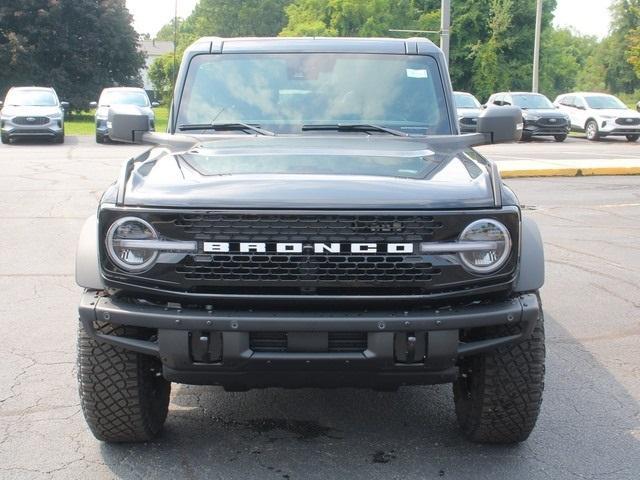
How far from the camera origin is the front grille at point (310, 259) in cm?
339

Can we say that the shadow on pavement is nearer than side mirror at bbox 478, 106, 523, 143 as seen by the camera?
Yes

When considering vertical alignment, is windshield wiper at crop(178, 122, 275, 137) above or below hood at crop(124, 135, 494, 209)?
above

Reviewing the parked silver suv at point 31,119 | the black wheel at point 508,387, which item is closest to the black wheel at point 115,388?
the black wheel at point 508,387

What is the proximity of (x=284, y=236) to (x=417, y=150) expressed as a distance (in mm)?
1216

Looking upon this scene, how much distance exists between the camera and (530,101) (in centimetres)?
2984

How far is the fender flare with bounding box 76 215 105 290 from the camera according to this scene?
11.8 ft

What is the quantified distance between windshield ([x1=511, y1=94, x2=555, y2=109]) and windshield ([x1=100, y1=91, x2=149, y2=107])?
1224 cm

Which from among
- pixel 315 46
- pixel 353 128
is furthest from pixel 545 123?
pixel 353 128

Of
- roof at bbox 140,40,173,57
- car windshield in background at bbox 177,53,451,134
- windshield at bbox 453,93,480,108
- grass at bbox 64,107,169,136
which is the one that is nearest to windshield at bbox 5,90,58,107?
grass at bbox 64,107,169,136

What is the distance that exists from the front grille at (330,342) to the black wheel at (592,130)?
2727 centimetres

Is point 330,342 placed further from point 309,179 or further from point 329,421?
point 329,421

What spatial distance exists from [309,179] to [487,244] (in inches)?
30.0

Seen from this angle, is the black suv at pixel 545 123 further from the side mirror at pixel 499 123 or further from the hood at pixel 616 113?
the side mirror at pixel 499 123

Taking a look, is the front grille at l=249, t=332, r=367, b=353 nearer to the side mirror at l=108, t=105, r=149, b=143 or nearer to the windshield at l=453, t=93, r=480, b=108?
the side mirror at l=108, t=105, r=149, b=143
